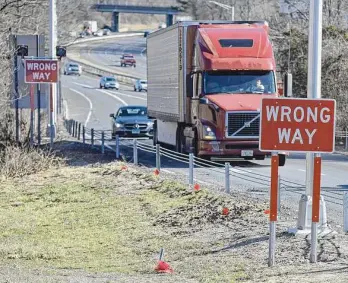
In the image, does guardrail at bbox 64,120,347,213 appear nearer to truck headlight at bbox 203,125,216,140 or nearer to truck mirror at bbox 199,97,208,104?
truck headlight at bbox 203,125,216,140

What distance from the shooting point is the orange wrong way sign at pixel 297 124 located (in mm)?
11875

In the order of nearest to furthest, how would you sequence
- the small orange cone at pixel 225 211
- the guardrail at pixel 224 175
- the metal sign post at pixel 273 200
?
the metal sign post at pixel 273 200 → the small orange cone at pixel 225 211 → the guardrail at pixel 224 175

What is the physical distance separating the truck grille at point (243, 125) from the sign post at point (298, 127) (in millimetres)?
14419

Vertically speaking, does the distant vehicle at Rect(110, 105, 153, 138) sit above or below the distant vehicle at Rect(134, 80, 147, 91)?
below

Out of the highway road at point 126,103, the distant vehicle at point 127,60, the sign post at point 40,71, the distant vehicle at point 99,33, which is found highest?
the distant vehicle at point 99,33

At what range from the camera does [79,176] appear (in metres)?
25.2

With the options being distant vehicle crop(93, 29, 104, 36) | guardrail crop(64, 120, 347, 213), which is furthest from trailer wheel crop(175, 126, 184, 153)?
distant vehicle crop(93, 29, 104, 36)

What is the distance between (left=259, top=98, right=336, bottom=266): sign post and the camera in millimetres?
11875

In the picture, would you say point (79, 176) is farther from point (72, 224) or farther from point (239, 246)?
point (239, 246)

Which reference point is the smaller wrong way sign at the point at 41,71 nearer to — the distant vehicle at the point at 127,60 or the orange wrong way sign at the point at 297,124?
the orange wrong way sign at the point at 297,124

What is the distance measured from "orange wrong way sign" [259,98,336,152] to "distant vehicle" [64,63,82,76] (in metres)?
91.9

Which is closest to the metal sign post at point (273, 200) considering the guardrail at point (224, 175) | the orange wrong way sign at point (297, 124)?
the orange wrong way sign at point (297, 124)

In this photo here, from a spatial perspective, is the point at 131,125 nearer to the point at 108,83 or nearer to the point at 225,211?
the point at 225,211

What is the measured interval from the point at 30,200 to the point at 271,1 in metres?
56.2
